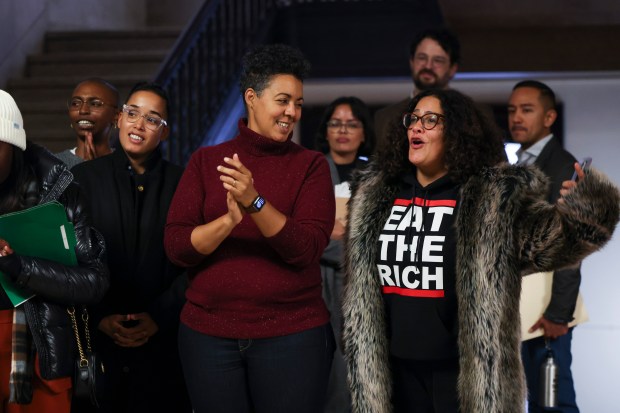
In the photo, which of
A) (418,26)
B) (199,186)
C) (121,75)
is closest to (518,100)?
(199,186)

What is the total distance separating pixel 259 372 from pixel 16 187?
0.86m

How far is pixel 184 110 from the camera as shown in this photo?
691 centimetres

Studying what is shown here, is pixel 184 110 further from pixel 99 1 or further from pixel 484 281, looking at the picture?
pixel 484 281

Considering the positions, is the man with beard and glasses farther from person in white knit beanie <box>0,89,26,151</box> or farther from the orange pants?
the orange pants

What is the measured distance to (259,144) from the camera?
8.81ft

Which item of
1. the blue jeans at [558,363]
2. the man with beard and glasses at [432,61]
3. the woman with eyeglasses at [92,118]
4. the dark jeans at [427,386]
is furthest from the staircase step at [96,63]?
the dark jeans at [427,386]

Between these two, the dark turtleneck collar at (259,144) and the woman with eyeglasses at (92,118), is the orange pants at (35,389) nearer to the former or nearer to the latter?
the dark turtleneck collar at (259,144)

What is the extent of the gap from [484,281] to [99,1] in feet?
23.6

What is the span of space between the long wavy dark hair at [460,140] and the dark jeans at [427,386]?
57cm

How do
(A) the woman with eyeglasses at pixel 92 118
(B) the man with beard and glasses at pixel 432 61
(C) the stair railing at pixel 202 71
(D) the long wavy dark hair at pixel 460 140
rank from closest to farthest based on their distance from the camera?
1. (D) the long wavy dark hair at pixel 460 140
2. (A) the woman with eyeglasses at pixel 92 118
3. (B) the man with beard and glasses at pixel 432 61
4. (C) the stair railing at pixel 202 71

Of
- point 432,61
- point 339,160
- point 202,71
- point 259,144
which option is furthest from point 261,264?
point 202,71

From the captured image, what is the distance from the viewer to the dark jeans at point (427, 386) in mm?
2764

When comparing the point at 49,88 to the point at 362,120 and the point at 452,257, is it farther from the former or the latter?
the point at 452,257

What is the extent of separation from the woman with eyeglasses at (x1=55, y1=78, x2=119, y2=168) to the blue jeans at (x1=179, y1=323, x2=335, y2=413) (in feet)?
4.59
